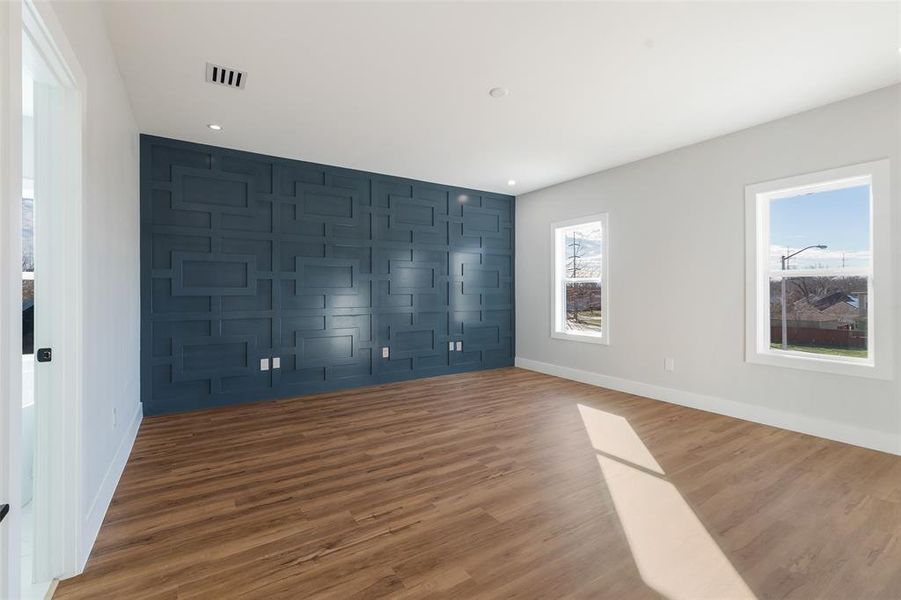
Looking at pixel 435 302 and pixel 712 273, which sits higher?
pixel 712 273

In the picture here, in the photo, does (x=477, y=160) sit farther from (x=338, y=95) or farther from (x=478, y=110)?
(x=338, y=95)

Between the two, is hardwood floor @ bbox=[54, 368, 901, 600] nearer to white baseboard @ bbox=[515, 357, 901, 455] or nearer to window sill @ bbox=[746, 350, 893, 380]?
white baseboard @ bbox=[515, 357, 901, 455]

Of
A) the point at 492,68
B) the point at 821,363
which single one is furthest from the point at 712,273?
the point at 492,68

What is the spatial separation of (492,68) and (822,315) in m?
3.34

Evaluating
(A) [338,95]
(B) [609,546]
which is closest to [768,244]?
(B) [609,546]

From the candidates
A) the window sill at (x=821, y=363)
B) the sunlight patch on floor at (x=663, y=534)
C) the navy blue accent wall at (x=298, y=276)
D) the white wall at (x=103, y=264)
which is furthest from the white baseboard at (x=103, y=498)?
the window sill at (x=821, y=363)

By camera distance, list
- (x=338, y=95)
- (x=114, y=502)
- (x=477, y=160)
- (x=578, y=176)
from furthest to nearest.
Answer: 1. (x=578, y=176)
2. (x=477, y=160)
3. (x=338, y=95)
4. (x=114, y=502)

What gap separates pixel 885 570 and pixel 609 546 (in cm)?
111

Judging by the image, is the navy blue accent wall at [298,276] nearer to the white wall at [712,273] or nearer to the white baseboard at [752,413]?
the white wall at [712,273]

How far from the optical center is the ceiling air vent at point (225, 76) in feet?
9.33

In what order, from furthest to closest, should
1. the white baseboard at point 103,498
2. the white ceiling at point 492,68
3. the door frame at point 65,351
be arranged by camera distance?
the white ceiling at point 492,68
the white baseboard at point 103,498
the door frame at point 65,351

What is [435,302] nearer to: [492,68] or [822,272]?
[492,68]

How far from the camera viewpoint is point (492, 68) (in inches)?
111

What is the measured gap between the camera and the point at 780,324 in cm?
380
